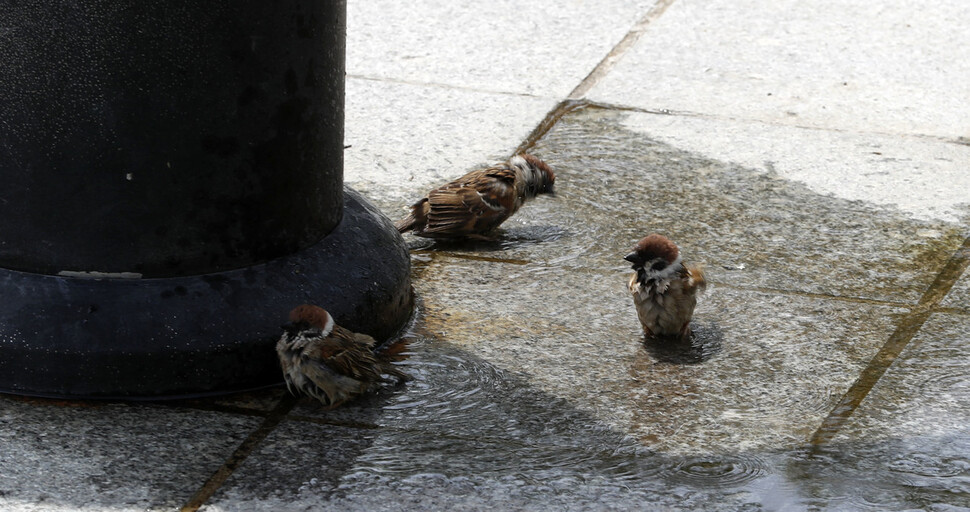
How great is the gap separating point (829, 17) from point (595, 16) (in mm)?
1770

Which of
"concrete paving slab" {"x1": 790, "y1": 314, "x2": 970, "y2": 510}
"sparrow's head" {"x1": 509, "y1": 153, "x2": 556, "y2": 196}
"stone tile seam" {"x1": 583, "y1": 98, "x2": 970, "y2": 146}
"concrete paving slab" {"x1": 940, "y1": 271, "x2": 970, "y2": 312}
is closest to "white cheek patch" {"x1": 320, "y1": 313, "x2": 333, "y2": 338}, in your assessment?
"concrete paving slab" {"x1": 790, "y1": 314, "x2": 970, "y2": 510}

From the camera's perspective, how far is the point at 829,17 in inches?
372

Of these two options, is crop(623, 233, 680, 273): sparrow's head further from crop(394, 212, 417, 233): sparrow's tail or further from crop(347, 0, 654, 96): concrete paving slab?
crop(347, 0, 654, 96): concrete paving slab

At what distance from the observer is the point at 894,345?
4.87 metres

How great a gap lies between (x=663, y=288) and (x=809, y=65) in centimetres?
419

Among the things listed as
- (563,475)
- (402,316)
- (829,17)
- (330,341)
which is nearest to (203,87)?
(330,341)

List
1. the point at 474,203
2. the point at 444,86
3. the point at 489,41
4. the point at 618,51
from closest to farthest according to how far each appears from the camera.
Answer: the point at 474,203, the point at 444,86, the point at 618,51, the point at 489,41

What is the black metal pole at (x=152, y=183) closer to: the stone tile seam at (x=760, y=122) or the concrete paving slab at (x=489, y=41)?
the stone tile seam at (x=760, y=122)

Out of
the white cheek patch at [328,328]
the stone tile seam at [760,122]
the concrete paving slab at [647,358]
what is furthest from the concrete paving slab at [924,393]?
the stone tile seam at [760,122]

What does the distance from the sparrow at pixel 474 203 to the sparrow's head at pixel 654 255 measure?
3.56 ft

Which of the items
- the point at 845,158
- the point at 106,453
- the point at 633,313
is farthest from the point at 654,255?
the point at 845,158

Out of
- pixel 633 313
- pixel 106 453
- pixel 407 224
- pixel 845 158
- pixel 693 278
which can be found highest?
pixel 845 158

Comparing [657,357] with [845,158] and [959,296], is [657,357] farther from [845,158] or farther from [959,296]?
[845,158]

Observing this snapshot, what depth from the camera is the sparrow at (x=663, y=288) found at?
190 inches
